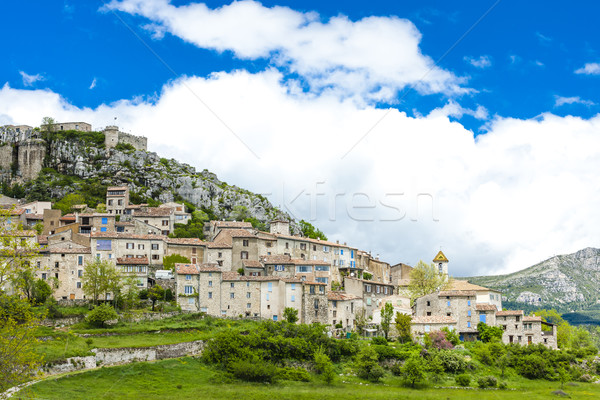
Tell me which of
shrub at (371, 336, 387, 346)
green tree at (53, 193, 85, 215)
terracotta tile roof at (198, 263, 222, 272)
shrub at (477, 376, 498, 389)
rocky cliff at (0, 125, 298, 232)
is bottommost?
shrub at (477, 376, 498, 389)

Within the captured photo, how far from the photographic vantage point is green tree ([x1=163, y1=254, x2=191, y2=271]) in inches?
3656

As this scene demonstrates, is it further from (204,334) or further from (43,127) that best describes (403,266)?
(43,127)

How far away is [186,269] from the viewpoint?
85.1m

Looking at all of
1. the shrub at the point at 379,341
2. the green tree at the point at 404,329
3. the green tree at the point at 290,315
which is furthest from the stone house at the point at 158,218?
the green tree at the point at 404,329

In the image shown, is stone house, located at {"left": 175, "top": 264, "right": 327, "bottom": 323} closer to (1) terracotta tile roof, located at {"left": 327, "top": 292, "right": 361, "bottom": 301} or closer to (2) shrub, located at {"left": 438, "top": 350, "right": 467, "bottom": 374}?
(1) terracotta tile roof, located at {"left": 327, "top": 292, "right": 361, "bottom": 301}

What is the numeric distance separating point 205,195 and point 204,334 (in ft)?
242

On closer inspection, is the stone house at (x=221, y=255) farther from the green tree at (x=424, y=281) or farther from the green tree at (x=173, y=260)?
the green tree at (x=424, y=281)

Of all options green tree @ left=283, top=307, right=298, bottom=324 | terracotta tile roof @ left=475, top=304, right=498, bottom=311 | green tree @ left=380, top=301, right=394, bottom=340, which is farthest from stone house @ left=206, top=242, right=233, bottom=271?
terracotta tile roof @ left=475, top=304, right=498, bottom=311

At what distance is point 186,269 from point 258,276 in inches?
385

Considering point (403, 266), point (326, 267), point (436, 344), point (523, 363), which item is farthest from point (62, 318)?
point (403, 266)

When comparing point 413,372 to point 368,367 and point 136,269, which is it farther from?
point 136,269

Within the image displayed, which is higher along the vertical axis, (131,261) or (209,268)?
(131,261)

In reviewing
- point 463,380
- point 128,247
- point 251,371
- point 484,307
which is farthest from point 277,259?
point 463,380

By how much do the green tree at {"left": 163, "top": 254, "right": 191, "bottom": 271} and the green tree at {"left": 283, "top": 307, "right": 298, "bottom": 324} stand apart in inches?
806
